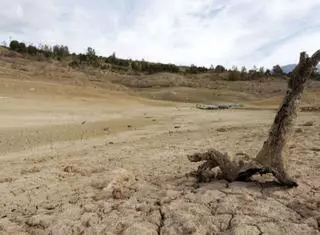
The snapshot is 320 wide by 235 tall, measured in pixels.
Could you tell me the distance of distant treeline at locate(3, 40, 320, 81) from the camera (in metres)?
36.5

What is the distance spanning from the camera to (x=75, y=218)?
4312 mm

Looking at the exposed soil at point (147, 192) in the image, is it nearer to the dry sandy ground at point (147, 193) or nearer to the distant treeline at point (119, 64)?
the dry sandy ground at point (147, 193)

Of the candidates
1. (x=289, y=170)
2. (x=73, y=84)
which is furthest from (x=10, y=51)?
(x=289, y=170)

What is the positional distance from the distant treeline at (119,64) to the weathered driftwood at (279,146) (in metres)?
30.3

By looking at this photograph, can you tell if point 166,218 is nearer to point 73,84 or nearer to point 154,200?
point 154,200

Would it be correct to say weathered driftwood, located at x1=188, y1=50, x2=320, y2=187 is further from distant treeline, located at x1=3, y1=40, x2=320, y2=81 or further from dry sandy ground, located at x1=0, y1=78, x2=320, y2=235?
distant treeline, located at x1=3, y1=40, x2=320, y2=81

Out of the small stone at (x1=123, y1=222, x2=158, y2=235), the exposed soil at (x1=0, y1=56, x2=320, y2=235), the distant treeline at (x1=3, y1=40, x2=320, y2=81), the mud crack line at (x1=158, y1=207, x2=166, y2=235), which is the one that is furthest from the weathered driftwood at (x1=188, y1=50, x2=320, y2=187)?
the distant treeline at (x1=3, y1=40, x2=320, y2=81)

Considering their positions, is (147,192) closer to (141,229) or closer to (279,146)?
(141,229)

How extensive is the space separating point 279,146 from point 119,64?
123ft

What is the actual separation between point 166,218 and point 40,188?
1752 millimetres

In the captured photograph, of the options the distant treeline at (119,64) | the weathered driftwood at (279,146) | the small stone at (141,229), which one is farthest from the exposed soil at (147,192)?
the distant treeline at (119,64)

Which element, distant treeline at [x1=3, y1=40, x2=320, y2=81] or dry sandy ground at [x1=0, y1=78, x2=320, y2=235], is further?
distant treeline at [x1=3, y1=40, x2=320, y2=81]

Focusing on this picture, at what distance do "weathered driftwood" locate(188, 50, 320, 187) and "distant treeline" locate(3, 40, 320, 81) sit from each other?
99.5ft

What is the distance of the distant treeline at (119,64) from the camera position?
36.5 meters
